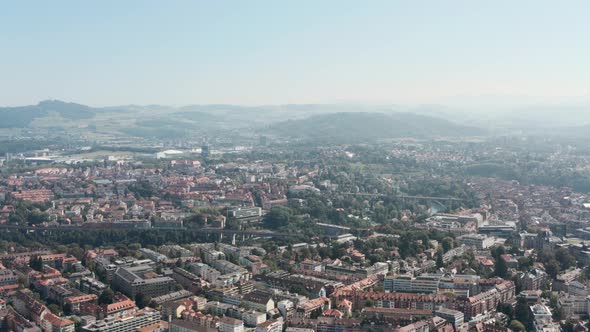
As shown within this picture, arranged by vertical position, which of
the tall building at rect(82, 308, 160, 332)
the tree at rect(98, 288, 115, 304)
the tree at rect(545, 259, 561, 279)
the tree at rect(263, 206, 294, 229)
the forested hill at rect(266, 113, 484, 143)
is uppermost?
the tree at rect(98, 288, 115, 304)

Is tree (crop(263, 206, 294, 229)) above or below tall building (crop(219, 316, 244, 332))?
below

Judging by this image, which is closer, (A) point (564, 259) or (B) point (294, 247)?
(A) point (564, 259)

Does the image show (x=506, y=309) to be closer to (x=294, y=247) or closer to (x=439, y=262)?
(x=439, y=262)

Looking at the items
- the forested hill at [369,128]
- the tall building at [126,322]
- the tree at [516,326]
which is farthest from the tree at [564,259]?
the forested hill at [369,128]

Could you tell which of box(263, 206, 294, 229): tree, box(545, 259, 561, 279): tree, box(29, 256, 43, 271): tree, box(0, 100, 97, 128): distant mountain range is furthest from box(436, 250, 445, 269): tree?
box(0, 100, 97, 128): distant mountain range

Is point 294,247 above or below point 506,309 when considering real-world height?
below

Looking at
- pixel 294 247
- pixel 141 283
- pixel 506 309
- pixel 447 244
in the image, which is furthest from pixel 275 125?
pixel 506 309

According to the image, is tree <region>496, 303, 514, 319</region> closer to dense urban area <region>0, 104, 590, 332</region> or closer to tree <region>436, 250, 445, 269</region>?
dense urban area <region>0, 104, 590, 332</region>
